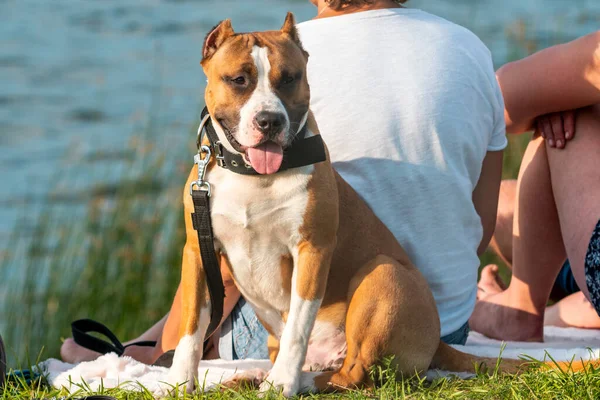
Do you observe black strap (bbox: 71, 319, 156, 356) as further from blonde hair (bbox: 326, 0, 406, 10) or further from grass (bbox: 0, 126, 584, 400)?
grass (bbox: 0, 126, 584, 400)

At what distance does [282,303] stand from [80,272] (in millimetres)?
3608

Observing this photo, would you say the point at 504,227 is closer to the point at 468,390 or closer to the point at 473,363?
the point at 473,363

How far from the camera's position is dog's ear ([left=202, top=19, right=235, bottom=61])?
9.82 feet

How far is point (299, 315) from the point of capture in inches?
117

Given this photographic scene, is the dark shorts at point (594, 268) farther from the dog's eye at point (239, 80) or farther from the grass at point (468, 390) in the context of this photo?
the dog's eye at point (239, 80)

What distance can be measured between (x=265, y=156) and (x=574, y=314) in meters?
2.59

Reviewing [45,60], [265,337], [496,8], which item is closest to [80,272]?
[265,337]

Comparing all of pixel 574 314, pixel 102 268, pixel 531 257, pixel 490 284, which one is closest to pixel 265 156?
pixel 531 257

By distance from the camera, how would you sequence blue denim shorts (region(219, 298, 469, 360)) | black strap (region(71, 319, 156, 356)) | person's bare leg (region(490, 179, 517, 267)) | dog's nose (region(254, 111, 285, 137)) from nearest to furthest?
dog's nose (region(254, 111, 285, 137))
blue denim shorts (region(219, 298, 469, 360))
black strap (region(71, 319, 156, 356))
person's bare leg (region(490, 179, 517, 267))

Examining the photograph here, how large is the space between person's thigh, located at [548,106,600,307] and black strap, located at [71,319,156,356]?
6.27 ft

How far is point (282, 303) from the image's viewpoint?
125 inches

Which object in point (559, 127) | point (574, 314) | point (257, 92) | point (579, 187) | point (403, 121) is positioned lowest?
point (574, 314)

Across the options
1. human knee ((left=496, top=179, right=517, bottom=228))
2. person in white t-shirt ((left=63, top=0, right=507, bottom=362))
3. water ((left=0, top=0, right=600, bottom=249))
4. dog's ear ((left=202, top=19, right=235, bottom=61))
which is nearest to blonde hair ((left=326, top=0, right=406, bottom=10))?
person in white t-shirt ((left=63, top=0, right=507, bottom=362))

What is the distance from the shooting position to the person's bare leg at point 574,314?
479cm
